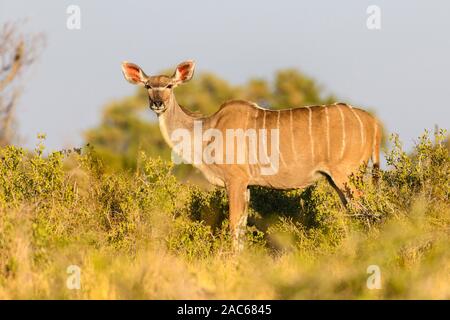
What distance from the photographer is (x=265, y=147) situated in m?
8.69

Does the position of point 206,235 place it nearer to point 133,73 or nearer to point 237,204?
point 237,204

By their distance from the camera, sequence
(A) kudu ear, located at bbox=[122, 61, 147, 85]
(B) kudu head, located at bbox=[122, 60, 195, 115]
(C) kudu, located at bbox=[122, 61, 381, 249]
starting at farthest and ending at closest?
(A) kudu ear, located at bbox=[122, 61, 147, 85]
(B) kudu head, located at bbox=[122, 60, 195, 115]
(C) kudu, located at bbox=[122, 61, 381, 249]

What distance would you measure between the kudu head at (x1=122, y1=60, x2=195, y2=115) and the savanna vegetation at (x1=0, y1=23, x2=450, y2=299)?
1.85ft

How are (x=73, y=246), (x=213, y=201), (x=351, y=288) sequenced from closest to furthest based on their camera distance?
(x=351, y=288) < (x=73, y=246) < (x=213, y=201)

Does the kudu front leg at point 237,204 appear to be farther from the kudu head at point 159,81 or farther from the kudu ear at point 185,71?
the kudu ear at point 185,71

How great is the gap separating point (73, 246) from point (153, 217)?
1.59m

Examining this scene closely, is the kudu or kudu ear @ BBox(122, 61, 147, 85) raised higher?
kudu ear @ BBox(122, 61, 147, 85)

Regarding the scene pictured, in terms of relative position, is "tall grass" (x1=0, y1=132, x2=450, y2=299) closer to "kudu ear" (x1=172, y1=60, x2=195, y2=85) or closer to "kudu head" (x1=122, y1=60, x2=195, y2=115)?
"kudu head" (x1=122, y1=60, x2=195, y2=115)

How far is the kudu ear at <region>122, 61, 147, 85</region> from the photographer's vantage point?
893 cm

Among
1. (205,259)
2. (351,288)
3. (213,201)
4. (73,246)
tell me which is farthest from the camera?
(213,201)

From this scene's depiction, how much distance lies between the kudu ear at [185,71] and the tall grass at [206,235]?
97 cm

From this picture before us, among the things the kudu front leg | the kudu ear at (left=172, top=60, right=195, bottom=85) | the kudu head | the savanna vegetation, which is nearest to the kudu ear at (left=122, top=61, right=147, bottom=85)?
the kudu head
